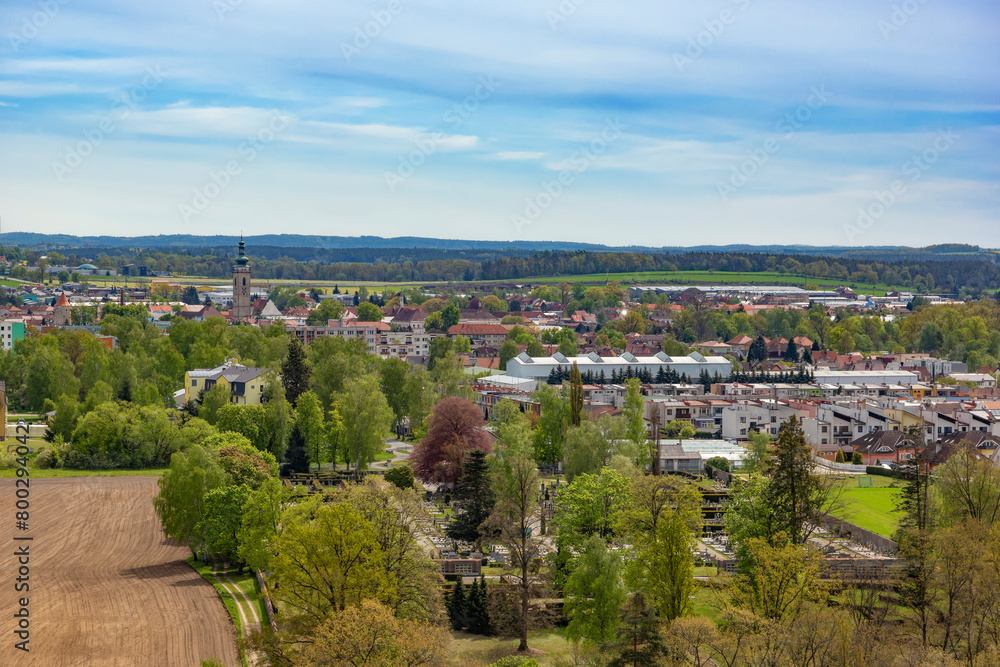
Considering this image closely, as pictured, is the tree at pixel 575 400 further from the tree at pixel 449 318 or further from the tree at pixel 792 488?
the tree at pixel 449 318

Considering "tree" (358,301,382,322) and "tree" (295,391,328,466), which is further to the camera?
"tree" (358,301,382,322)

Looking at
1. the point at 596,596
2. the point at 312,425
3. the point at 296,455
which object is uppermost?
the point at 312,425

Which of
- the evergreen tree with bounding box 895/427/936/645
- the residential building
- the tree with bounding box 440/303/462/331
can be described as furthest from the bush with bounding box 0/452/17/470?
the tree with bounding box 440/303/462/331

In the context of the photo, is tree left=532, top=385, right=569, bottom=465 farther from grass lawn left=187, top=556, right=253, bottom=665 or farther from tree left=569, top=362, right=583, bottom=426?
grass lawn left=187, top=556, right=253, bottom=665

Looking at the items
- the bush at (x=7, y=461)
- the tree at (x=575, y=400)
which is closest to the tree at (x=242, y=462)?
the bush at (x=7, y=461)

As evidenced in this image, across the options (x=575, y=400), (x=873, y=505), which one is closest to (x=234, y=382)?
(x=575, y=400)

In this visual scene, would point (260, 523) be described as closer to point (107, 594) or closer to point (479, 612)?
point (107, 594)

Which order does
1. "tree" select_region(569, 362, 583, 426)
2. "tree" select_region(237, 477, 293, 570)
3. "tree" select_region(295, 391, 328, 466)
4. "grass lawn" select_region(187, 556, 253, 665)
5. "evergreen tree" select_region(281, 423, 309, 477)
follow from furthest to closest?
1. "tree" select_region(569, 362, 583, 426)
2. "tree" select_region(295, 391, 328, 466)
3. "evergreen tree" select_region(281, 423, 309, 477)
4. "tree" select_region(237, 477, 293, 570)
5. "grass lawn" select_region(187, 556, 253, 665)
